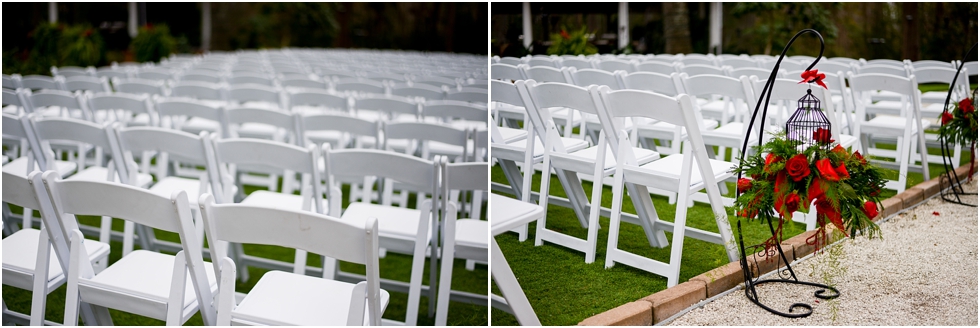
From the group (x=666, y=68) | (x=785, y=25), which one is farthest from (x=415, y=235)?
(x=785, y=25)

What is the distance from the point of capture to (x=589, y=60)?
3119mm

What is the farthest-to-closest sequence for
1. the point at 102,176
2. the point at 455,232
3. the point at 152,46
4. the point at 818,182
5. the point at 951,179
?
the point at 152,46 → the point at 951,179 → the point at 102,176 → the point at 455,232 → the point at 818,182

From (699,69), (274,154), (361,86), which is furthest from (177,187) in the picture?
(361,86)

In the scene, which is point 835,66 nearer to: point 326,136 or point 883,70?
point 883,70

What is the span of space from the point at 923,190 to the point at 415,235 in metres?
3.14

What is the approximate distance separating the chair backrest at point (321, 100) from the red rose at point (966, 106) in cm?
392

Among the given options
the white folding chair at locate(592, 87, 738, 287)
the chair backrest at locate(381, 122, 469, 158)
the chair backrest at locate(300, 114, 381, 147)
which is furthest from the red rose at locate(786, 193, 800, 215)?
the chair backrest at locate(300, 114, 381, 147)

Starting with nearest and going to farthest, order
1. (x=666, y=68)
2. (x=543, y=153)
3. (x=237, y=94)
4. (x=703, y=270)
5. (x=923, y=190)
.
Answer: (x=543, y=153)
(x=703, y=270)
(x=666, y=68)
(x=923, y=190)
(x=237, y=94)

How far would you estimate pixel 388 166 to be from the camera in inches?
112

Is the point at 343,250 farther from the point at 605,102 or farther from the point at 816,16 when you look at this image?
the point at 816,16

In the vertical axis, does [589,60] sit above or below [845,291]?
above

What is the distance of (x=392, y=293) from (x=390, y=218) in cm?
59

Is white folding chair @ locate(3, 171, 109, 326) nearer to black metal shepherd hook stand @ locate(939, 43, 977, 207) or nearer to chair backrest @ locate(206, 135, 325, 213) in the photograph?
chair backrest @ locate(206, 135, 325, 213)

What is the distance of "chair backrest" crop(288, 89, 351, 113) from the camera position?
5598mm
